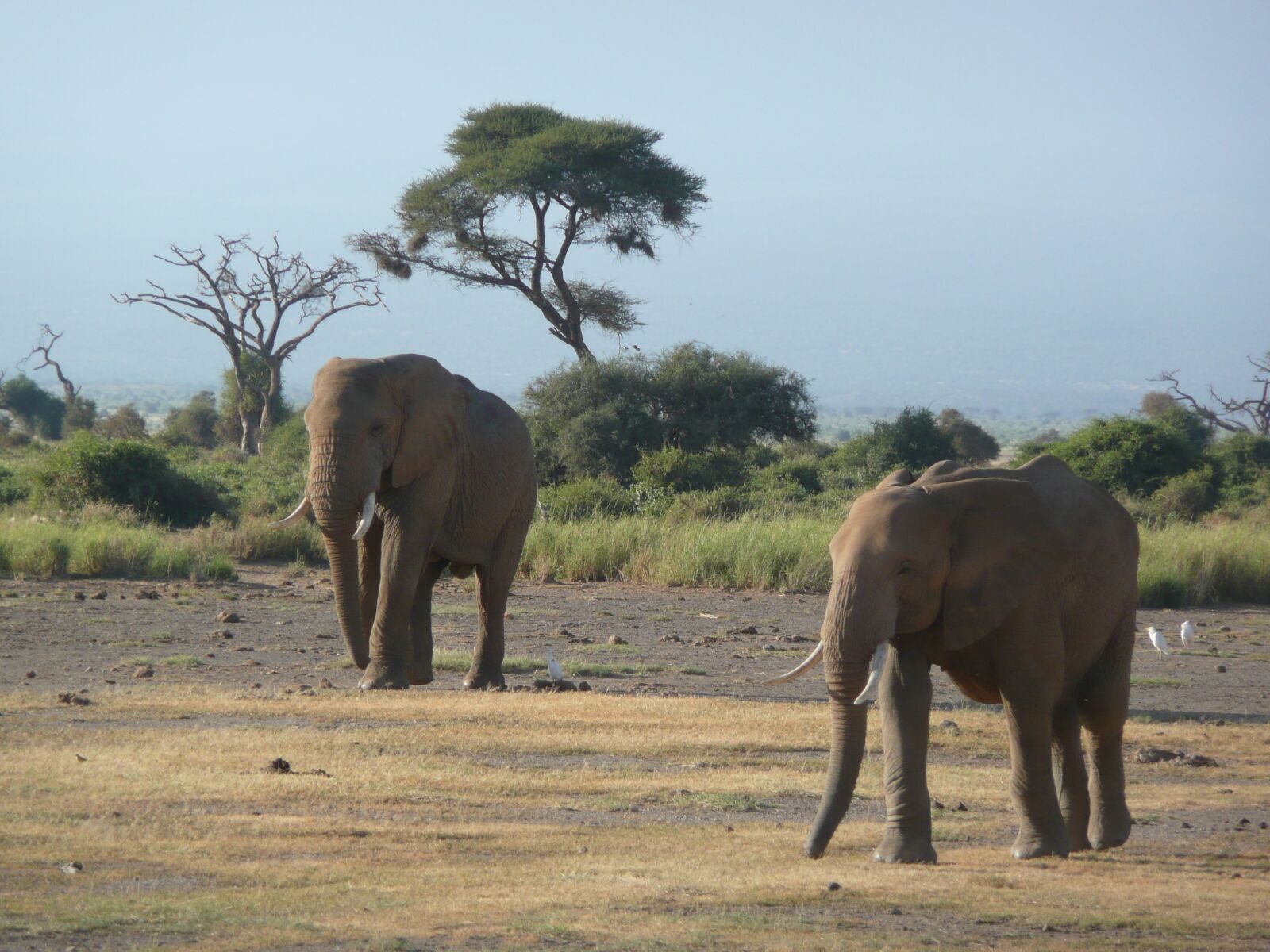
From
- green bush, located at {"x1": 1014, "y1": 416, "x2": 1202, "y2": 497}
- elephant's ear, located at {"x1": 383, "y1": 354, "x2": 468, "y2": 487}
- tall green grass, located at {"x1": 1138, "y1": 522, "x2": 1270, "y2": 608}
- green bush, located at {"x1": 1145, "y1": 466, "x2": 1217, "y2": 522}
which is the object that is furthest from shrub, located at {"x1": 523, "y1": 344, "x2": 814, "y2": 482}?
elephant's ear, located at {"x1": 383, "y1": 354, "x2": 468, "y2": 487}

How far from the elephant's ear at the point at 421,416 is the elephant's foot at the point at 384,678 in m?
1.36

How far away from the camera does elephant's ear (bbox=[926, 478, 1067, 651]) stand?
23.9 ft

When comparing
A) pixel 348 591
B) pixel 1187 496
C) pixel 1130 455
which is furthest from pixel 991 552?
pixel 1130 455

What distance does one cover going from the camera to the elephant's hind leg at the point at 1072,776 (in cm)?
788

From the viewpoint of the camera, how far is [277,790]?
8375 mm

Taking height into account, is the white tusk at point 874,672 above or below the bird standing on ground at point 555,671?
above

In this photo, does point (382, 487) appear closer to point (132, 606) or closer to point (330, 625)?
point (330, 625)

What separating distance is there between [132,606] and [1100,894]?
44.0 feet

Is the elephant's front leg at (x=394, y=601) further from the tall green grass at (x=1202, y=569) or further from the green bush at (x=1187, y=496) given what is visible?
the green bush at (x=1187, y=496)

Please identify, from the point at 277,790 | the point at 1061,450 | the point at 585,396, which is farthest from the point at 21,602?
the point at 1061,450

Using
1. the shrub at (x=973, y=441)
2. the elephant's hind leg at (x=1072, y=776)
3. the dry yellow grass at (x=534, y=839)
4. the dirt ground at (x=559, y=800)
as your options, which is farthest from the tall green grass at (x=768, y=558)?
the shrub at (x=973, y=441)

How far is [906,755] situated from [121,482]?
21.1 m

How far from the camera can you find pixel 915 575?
280 inches

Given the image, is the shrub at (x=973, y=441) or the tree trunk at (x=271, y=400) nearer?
the tree trunk at (x=271, y=400)
